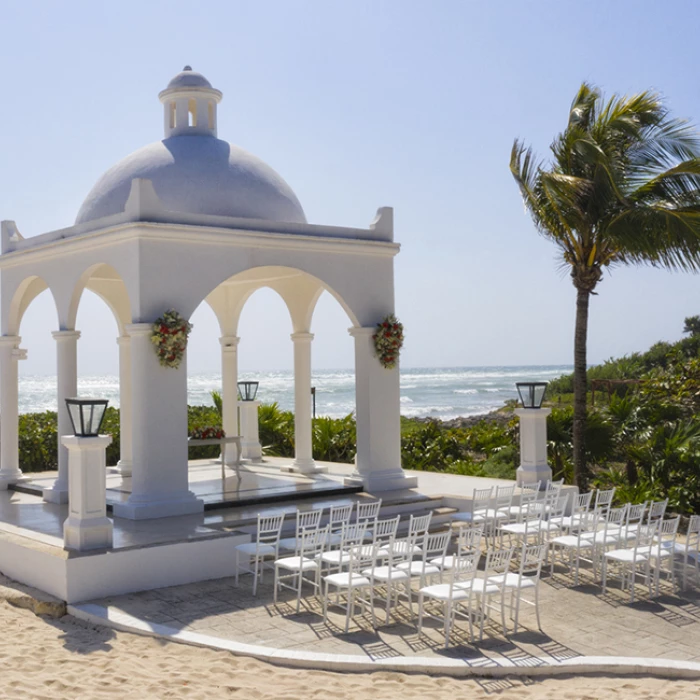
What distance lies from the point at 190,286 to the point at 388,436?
406 centimetres

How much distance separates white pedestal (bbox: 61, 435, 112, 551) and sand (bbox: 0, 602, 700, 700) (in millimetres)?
1804

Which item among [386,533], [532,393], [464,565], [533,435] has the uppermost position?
[532,393]

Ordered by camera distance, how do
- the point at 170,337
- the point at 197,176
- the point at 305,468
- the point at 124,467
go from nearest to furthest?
the point at 170,337
the point at 197,176
the point at 124,467
the point at 305,468

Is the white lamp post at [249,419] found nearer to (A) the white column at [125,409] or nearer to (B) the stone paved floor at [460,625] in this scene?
(A) the white column at [125,409]

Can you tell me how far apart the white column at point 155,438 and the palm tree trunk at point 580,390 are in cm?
645

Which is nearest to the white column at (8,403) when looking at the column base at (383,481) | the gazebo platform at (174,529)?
the gazebo platform at (174,529)

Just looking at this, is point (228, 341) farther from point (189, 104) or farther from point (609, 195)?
point (609, 195)

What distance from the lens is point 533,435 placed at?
47.7 ft

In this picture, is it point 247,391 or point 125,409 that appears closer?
point 125,409

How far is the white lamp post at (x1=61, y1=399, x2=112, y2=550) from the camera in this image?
972 centimetres

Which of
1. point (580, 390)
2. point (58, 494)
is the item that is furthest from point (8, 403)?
point (580, 390)

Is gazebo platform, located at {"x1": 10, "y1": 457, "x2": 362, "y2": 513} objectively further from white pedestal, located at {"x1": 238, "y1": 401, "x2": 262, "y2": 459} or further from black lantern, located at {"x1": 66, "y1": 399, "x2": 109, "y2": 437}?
black lantern, located at {"x1": 66, "y1": 399, "x2": 109, "y2": 437}

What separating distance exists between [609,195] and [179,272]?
23.5 ft

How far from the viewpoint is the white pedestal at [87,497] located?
9711 mm
